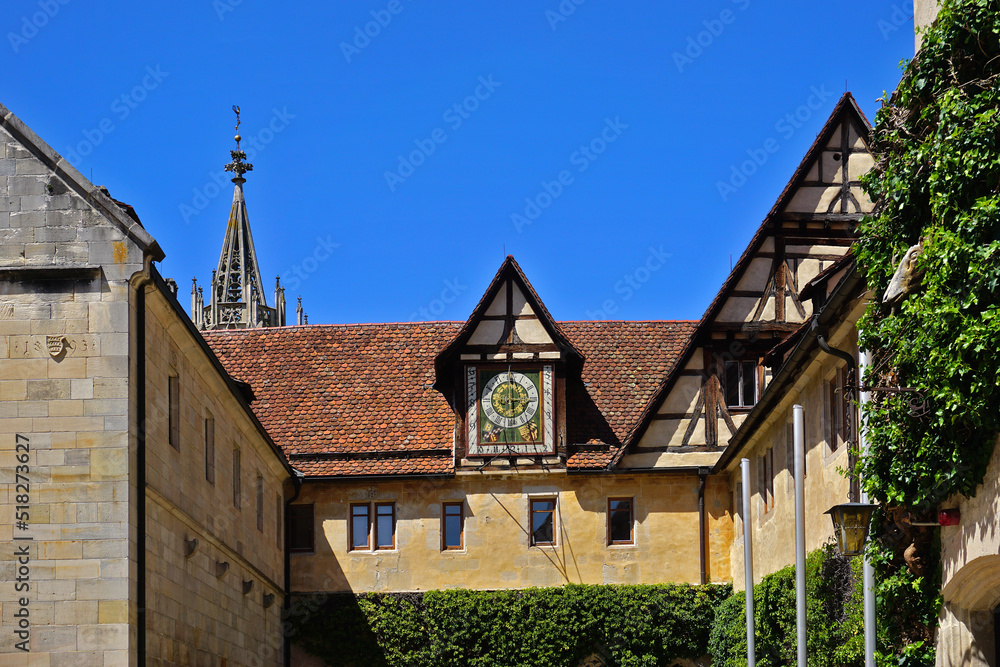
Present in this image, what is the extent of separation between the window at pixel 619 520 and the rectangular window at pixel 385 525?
4.62 metres

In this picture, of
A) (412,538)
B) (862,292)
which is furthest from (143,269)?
(412,538)

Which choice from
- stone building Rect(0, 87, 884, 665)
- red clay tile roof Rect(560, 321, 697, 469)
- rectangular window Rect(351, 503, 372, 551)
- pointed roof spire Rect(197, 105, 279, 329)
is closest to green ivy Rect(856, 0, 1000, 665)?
stone building Rect(0, 87, 884, 665)

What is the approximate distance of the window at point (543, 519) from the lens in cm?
Answer: 2930

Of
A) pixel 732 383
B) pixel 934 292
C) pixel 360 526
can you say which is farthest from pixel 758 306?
pixel 934 292

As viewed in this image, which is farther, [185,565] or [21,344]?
[185,565]

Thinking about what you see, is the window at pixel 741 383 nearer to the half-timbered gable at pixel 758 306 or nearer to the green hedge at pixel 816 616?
the half-timbered gable at pixel 758 306

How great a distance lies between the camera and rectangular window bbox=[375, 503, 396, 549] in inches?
1158

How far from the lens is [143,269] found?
53.8ft

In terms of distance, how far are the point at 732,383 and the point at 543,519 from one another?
4951 millimetres

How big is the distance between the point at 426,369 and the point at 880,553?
1821 cm

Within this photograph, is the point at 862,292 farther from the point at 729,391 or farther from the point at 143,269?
the point at 729,391

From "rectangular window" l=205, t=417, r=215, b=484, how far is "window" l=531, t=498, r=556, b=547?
9.35 meters

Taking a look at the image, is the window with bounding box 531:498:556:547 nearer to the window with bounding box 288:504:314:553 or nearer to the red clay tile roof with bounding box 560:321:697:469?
the red clay tile roof with bounding box 560:321:697:469

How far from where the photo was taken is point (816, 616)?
18.9m
